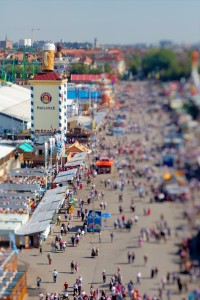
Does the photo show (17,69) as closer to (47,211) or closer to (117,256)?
(47,211)

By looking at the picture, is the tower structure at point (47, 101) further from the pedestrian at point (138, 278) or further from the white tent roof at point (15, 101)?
the pedestrian at point (138, 278)

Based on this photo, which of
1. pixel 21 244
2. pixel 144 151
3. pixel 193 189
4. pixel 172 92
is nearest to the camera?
pixel 193 189

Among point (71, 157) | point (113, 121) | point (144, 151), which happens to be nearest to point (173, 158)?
point (144, 151)

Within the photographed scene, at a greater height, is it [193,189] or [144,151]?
[193,189]

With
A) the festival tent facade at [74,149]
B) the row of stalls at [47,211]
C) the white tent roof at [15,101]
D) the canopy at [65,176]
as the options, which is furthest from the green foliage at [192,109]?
the white tent roof at [15,101]

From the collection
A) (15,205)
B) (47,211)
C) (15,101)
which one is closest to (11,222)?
(15,205)

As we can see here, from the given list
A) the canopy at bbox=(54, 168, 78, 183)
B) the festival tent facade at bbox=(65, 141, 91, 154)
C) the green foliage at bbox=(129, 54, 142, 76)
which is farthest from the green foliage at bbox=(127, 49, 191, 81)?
the festival tent facade at bbox=(65, 141, 91, 154)

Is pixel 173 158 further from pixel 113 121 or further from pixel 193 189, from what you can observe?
pixel 113 121
